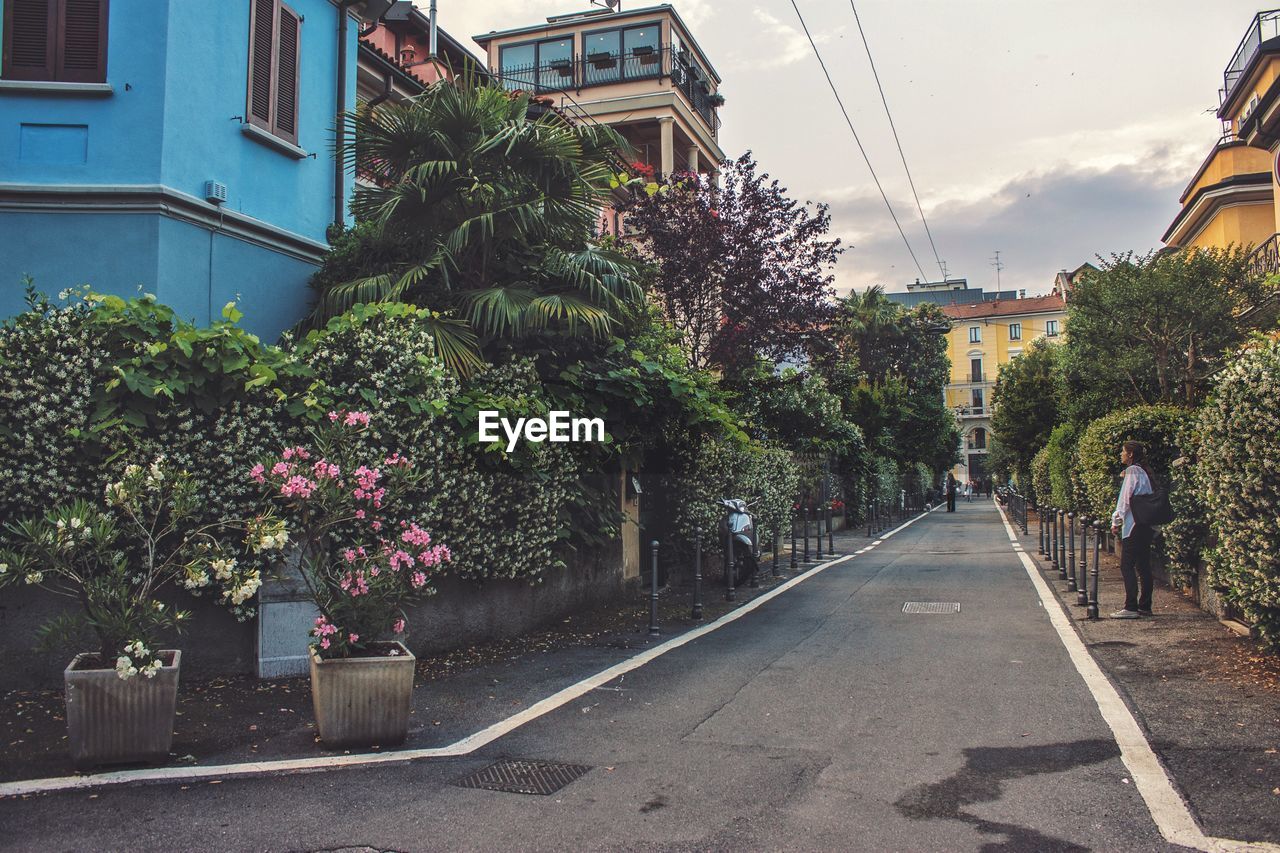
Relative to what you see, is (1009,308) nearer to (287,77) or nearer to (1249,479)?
Answer: (287,77)

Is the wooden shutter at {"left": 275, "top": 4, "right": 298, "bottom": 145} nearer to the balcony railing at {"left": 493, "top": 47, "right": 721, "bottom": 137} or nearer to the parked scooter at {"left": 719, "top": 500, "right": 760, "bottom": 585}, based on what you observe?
the parked scooter at {"left": 719, "top": 500, "right": 760, "bottom": 585}

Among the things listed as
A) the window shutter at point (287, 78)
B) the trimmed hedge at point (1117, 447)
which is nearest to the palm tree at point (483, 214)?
the window shutter at point (287, 78)

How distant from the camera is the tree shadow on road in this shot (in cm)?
432

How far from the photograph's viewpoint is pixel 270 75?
1179 centimetres

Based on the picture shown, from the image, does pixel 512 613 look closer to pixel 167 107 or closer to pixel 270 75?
pixel 167 107

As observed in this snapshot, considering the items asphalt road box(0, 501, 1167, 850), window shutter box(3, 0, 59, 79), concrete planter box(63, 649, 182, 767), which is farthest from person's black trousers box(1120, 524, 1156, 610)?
window shutter box(3, 0, 59, 79)

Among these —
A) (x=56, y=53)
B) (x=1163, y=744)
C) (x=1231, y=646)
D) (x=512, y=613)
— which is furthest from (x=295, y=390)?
(x=1231, y=646)

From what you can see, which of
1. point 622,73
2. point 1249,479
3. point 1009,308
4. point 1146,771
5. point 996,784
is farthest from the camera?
point 1009,308

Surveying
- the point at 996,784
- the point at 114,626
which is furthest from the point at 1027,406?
the point at 114,626

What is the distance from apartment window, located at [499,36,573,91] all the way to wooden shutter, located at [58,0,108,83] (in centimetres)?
2336

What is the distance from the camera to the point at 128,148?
999 centimetres

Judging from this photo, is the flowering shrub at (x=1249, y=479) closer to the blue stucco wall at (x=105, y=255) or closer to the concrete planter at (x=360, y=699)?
the concrete planter at (x=360, y=699)

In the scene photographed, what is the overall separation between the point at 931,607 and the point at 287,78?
34.5 ft

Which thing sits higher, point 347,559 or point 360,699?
point 347,559
